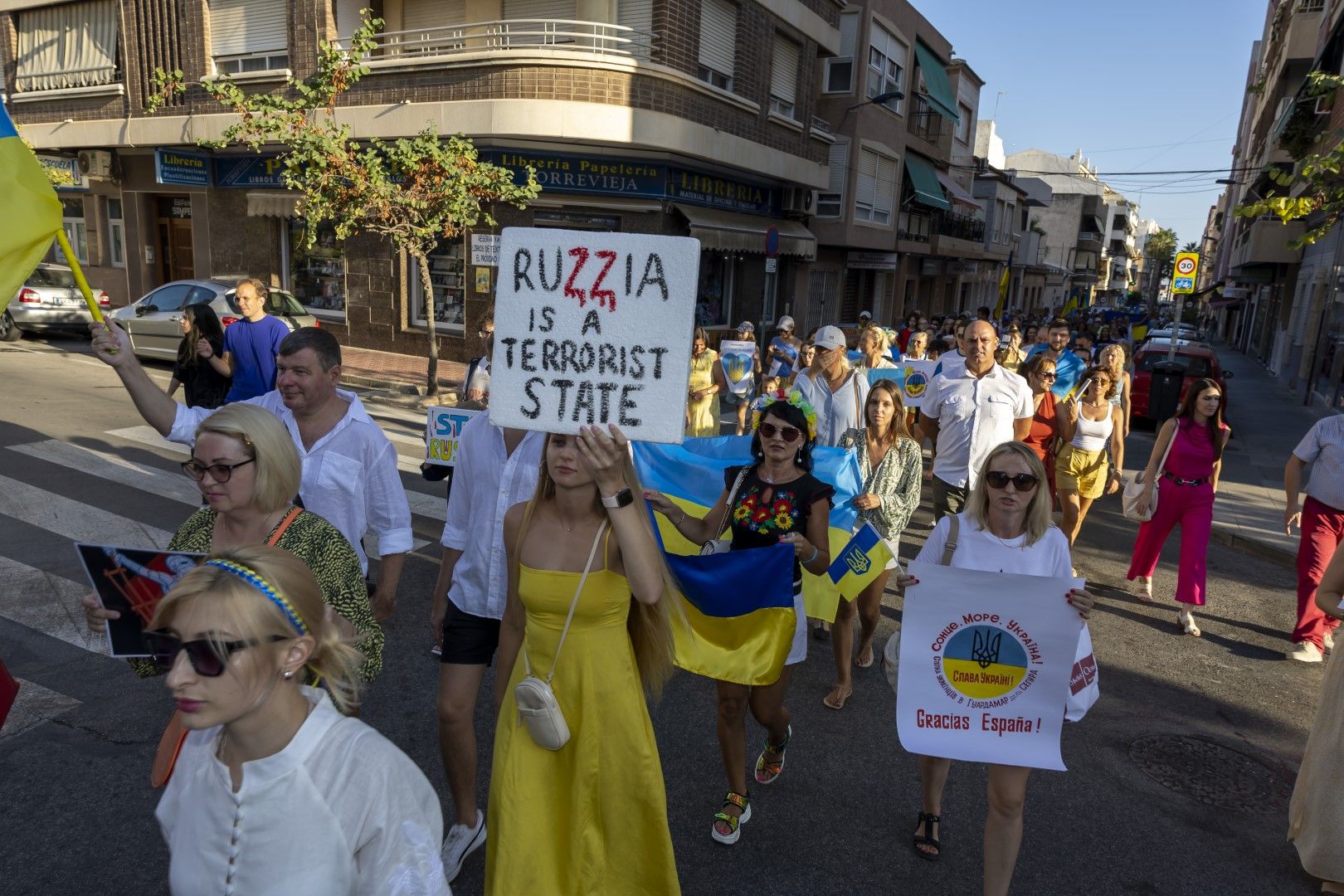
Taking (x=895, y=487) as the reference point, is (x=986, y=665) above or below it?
below

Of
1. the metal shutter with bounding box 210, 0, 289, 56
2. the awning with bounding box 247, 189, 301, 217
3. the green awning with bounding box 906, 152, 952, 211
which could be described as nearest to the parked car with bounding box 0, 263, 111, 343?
the awning with bounding box 247, 189, 301, 217

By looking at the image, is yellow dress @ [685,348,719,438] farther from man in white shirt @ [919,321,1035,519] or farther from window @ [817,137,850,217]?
window @ [817,137,850,217]

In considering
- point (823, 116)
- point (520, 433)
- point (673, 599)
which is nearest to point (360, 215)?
point (520, 433)

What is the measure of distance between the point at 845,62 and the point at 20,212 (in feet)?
82.3

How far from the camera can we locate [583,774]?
2797 mm

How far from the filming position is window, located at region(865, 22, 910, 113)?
83.6ft

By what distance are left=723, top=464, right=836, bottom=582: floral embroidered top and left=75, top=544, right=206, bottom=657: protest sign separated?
2.25 meters

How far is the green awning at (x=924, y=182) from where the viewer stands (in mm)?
29203

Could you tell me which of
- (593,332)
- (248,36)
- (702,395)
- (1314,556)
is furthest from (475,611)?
(248,36)

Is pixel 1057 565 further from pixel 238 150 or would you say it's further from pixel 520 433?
pixel 238 150

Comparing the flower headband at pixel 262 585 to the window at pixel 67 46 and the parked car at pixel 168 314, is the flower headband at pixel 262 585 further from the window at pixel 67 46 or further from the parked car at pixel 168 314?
the window at pixel 67 46

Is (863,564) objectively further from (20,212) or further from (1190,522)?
(20,212)

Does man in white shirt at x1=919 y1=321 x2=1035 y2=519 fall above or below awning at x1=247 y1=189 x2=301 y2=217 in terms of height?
below

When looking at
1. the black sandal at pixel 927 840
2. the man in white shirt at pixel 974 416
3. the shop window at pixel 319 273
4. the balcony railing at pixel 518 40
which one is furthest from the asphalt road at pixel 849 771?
the shop window at pixel 319 273
